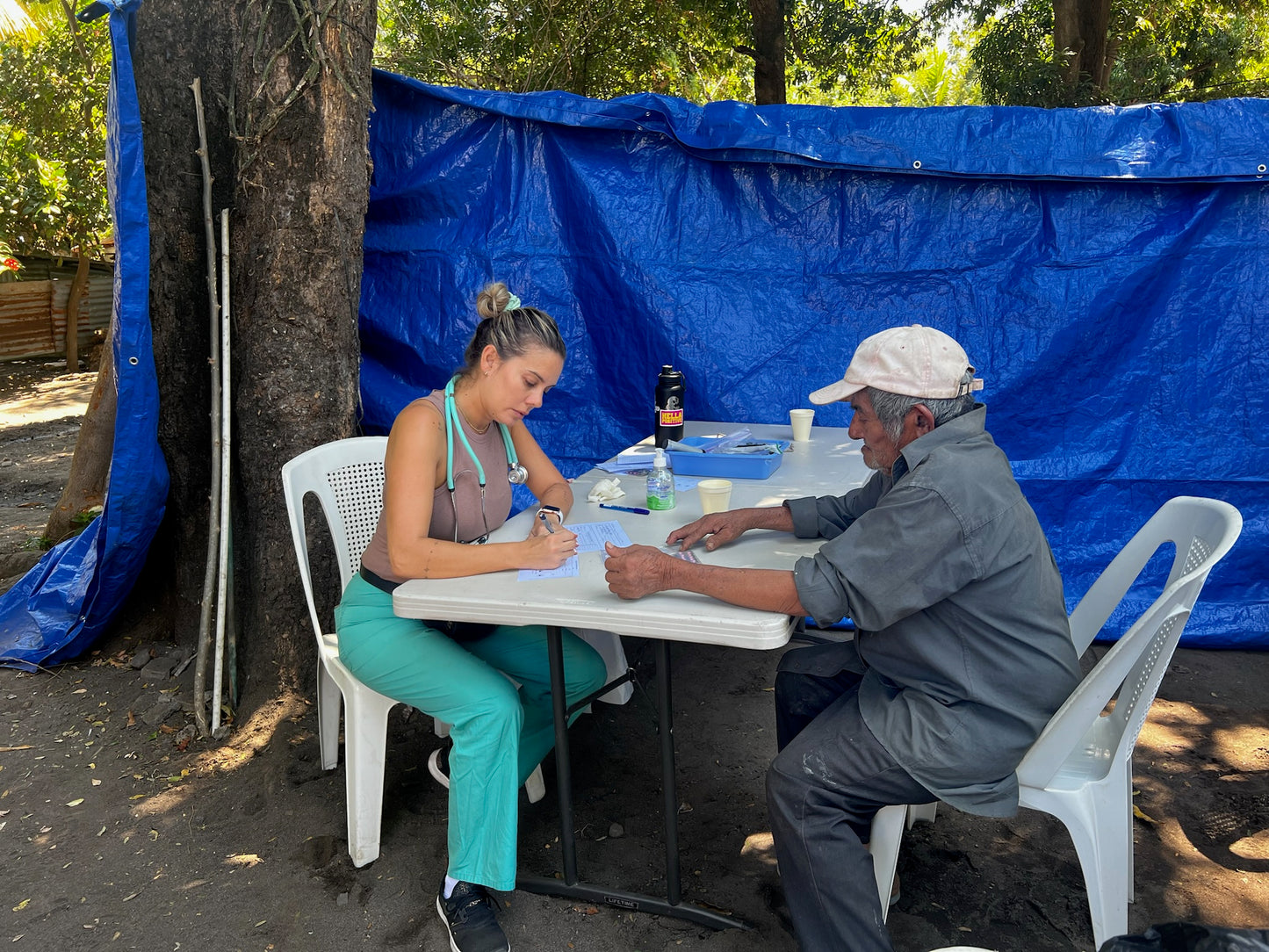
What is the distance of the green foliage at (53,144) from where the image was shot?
32.0 ft

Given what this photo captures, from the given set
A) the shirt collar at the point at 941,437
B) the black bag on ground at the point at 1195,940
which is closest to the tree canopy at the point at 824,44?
the shirt collar at the point at 941,437

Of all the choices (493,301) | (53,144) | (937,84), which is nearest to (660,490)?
(493,301)

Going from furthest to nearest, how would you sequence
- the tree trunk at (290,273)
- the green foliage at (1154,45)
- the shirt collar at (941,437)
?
the green foliage at (1154,45)
the tree trunk at (290,273)
the shirt collar at (941,437)

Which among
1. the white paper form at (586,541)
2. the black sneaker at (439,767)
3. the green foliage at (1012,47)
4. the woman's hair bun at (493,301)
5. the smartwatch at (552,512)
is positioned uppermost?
the green foliage at (1012,47)

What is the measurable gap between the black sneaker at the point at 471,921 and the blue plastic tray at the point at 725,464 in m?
1.39

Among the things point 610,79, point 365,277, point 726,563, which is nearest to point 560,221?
point 365,277

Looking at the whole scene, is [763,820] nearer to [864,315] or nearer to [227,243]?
[864,315]

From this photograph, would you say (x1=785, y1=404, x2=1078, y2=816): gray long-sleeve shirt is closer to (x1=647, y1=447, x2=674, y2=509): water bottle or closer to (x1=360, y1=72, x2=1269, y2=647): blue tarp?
(x1=647, y1=447, x2=674, y2=509): water bottle

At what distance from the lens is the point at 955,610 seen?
6.19 ft

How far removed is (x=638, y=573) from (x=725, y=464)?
1.13 meters

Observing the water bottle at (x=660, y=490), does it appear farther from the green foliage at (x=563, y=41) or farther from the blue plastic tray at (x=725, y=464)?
the green foliage at (x=563, y=41)

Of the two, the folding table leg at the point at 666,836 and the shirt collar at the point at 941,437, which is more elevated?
the shirt collar at the point at 941,437

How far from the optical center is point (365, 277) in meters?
4.14

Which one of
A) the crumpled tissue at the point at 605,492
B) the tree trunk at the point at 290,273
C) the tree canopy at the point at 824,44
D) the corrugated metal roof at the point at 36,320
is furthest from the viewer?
the corrugated metal roof at the point at 36,320
